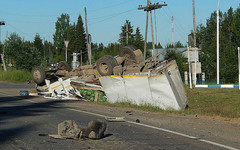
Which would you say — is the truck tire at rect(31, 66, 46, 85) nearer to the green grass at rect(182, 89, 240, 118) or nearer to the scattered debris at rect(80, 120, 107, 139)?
the green grass at rect(182, 89, 240, 118)

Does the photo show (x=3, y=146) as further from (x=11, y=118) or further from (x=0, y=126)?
(x=11, y=118)

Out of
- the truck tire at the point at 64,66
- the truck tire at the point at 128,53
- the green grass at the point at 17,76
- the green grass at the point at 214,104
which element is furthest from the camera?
the green grass at the point at 17,76

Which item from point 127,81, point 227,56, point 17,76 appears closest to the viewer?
point 127,81

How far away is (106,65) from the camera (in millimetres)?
20250

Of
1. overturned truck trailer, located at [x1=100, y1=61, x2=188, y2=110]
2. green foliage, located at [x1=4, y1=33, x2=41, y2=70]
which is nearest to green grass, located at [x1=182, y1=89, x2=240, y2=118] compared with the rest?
overturned truck trailer, located at [x1=100, y1=61, x2=188, y2=110]

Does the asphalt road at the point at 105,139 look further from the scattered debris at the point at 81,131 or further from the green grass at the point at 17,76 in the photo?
the green grass at the point at 17,76

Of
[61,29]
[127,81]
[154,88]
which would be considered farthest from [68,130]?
[61,29]

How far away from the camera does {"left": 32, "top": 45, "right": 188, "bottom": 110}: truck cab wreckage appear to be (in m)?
14.6

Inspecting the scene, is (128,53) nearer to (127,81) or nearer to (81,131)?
(127,81)

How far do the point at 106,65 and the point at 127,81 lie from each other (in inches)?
168

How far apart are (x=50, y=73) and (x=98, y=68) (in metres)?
4.33

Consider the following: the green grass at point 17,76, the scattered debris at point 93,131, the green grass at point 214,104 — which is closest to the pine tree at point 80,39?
the green grass at point 17,76

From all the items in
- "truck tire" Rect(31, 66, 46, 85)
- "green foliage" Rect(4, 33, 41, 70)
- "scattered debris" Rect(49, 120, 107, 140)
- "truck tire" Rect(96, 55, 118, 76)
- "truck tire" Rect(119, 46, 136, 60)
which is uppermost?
"green foliage" Rect(4, 33, 41, 70)

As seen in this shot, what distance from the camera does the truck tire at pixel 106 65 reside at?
19.7 meters
